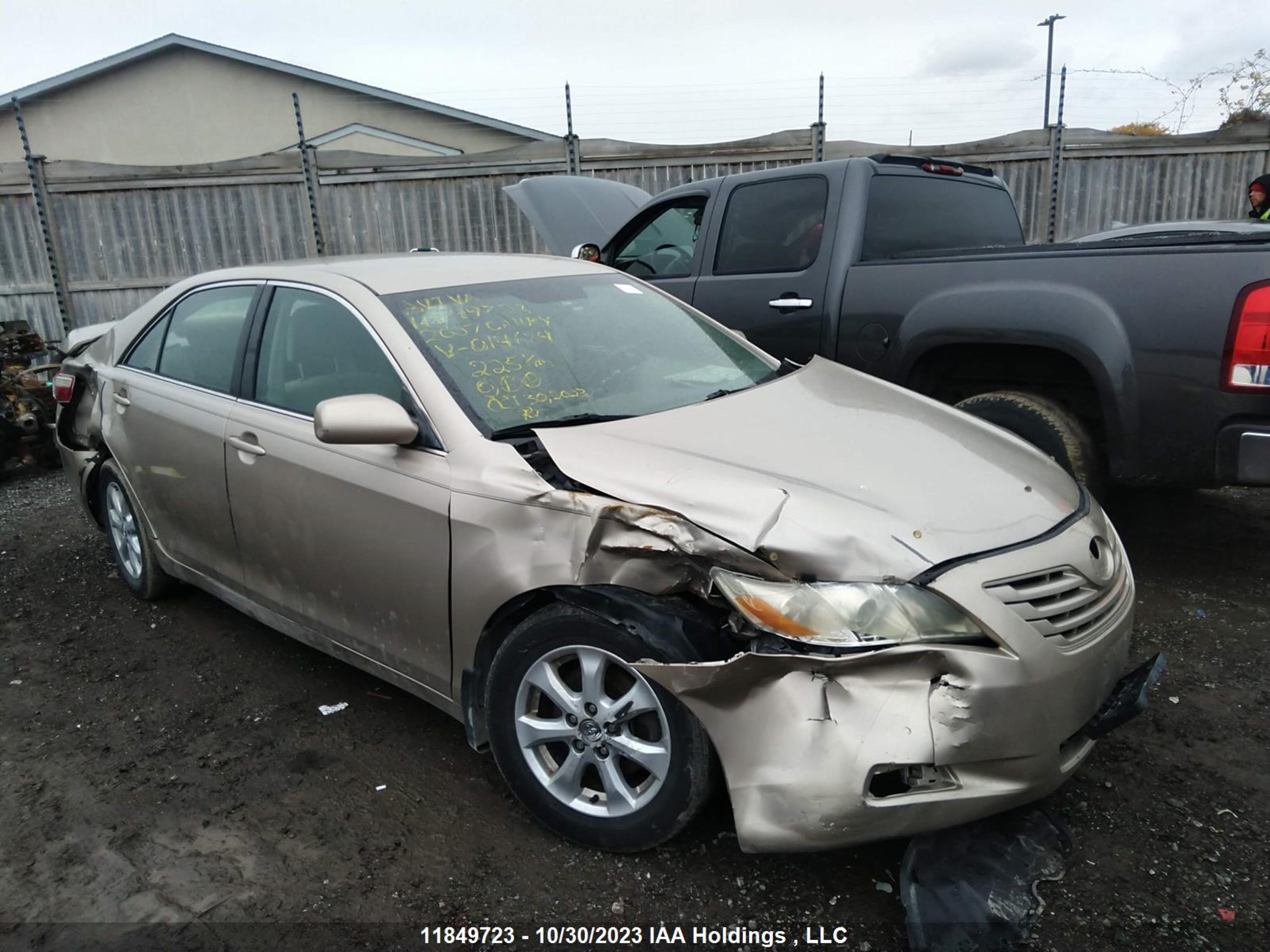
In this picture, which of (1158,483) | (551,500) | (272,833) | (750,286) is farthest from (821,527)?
(750,286)

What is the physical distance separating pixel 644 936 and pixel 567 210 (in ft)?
20.4

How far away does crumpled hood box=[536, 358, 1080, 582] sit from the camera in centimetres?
215

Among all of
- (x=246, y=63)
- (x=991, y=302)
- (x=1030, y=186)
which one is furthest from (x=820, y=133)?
(x=246, y=63)

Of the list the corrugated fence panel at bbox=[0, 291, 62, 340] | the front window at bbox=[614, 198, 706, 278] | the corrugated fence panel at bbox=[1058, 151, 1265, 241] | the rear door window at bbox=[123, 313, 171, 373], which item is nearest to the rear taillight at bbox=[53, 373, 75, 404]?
the rear door window at bbox=[123, 313, 171, 373]

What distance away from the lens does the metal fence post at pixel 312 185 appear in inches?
413

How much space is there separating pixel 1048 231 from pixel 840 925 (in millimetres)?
10040

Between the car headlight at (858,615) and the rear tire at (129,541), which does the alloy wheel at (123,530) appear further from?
the car headlight at (858,615)

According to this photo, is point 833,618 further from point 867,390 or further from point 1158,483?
point 1158,483

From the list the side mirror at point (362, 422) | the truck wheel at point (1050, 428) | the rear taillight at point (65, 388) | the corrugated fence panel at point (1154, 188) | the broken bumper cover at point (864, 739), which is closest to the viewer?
the broken bumper cover at point (864, 739)

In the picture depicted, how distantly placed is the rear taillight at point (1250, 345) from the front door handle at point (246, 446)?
3652 millimetres

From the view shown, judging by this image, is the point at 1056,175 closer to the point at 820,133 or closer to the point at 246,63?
the point at 820,133

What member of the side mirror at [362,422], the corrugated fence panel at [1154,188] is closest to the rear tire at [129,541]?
the side mirror at [362,422]

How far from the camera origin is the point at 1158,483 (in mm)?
3734

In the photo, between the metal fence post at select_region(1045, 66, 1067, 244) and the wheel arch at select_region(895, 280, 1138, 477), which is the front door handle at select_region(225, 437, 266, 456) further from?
the metal fence post at select_region(1045, 66, 1067, 244)
